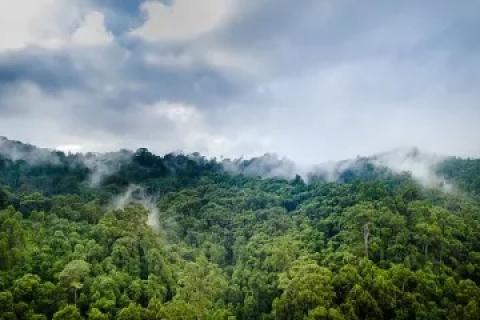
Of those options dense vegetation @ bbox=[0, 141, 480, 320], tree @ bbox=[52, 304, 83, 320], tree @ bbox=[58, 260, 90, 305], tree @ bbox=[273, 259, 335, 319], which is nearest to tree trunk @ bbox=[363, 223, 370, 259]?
dense vegetation @ bbox=[0, 141, 480, 320]

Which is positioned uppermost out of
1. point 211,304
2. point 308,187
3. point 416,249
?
point 308,187

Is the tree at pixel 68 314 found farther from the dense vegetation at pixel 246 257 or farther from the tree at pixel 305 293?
the tree at pixel 305 293

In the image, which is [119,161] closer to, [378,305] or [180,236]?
[180,236]

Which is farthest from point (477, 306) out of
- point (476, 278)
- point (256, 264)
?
point (256, 264)

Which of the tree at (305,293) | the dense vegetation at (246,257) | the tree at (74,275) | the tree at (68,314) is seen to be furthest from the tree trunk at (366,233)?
the tree at (68,314)

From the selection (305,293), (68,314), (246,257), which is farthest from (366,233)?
(68,314)

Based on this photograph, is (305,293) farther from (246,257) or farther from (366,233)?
(246,257)

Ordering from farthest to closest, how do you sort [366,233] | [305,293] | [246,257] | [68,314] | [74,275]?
[246,257] < [366,233] < [305,293] < [74,275] < [68,314]

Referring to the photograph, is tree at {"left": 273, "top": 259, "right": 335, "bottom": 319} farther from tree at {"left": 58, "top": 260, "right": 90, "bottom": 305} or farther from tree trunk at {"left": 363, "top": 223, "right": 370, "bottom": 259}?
tree at {"left": 58, "top": 260, "right": 90, "bottom": 305}
